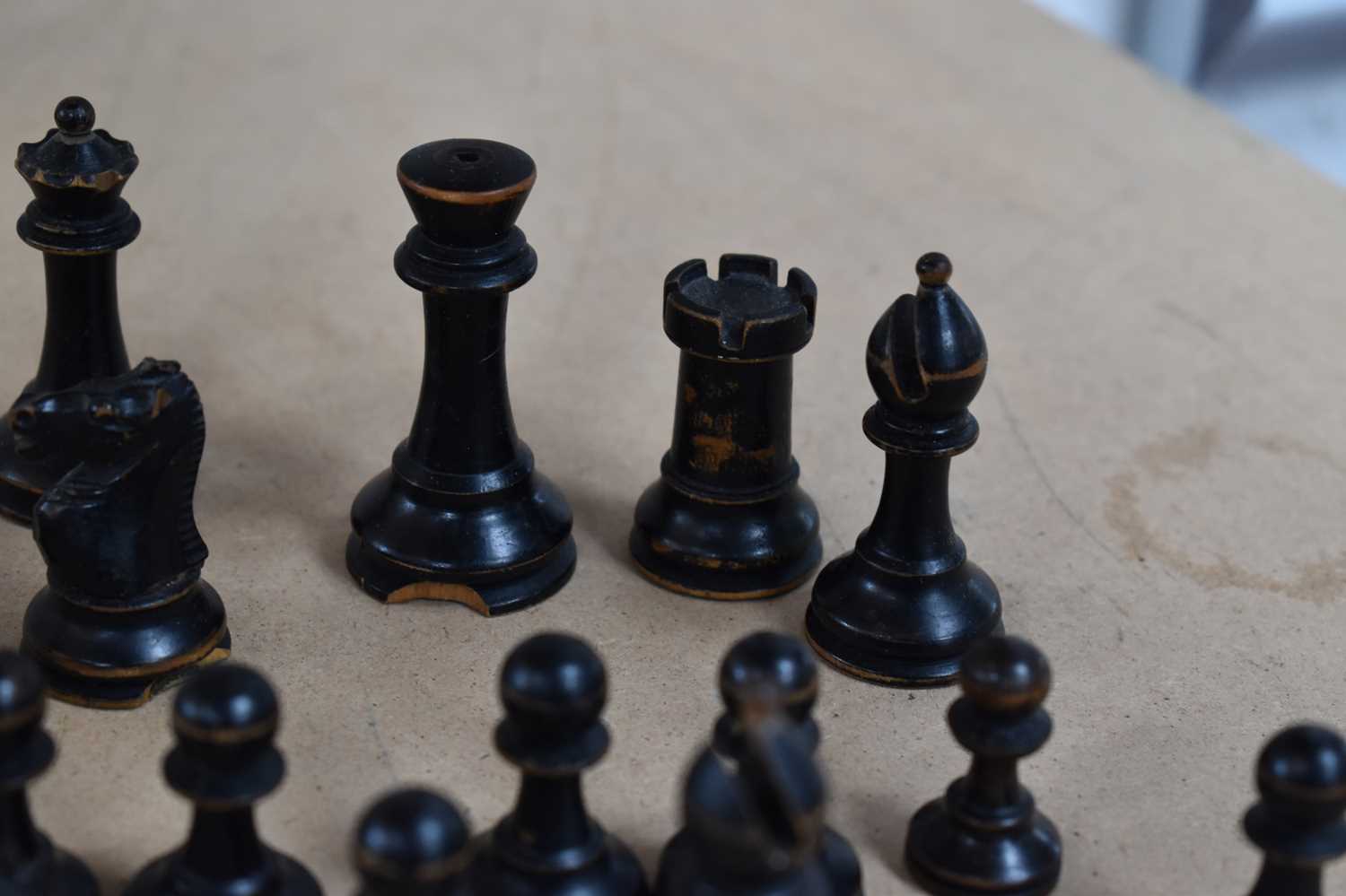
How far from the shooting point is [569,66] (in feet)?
10.4

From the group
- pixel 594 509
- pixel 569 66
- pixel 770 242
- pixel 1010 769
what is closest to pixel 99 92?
pixel 569 66

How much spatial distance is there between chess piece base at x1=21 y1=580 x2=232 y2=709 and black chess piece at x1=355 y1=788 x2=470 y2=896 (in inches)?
20.2

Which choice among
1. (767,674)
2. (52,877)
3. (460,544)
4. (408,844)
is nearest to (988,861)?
(767,674)

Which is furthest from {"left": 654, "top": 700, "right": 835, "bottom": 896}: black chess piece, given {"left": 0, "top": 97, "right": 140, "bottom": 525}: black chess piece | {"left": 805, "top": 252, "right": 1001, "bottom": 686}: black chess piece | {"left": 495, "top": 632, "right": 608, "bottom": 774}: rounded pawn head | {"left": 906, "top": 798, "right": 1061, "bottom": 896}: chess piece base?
{"left": 0, "top": 97, "right": 140, "bottom": 525}: black chess piece

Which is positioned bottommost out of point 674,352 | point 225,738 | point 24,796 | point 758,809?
point 674,352

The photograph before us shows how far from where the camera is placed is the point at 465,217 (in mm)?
1864

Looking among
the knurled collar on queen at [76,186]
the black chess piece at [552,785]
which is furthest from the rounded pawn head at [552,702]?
the knurled collar on queen at [76,186]

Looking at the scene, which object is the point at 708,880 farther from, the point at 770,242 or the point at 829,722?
the point at 770,242

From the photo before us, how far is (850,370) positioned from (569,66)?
0.89 m

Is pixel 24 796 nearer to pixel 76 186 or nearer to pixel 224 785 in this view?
pixel 224 785

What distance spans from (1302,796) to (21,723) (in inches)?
36.2

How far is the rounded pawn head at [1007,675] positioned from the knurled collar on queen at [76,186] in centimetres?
96

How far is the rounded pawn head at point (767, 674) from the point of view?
1.48 meters

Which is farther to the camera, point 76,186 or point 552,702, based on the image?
point 76,186
